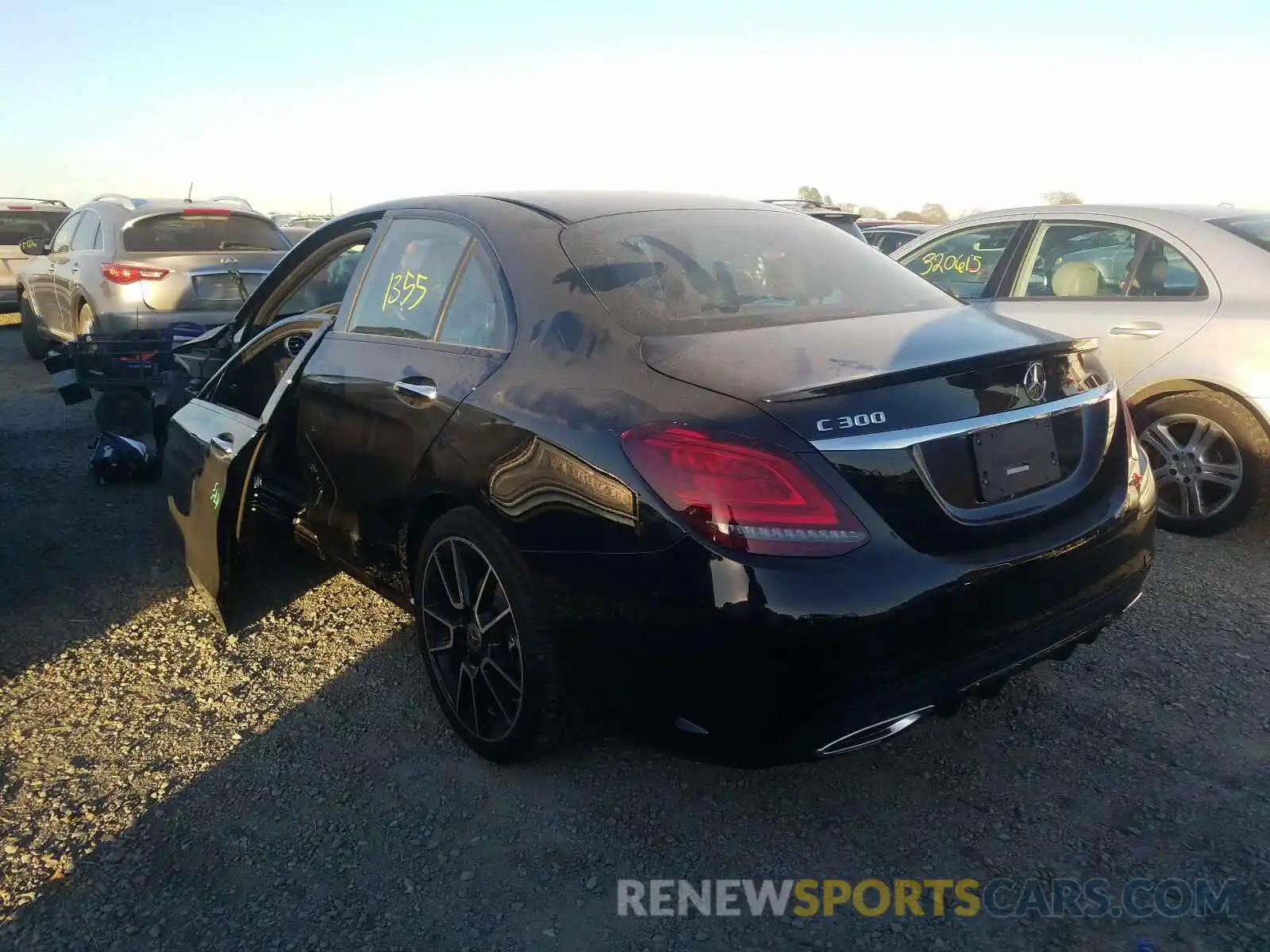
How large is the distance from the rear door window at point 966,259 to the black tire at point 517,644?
3819 millimetres

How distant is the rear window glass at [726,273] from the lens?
8.91 feet

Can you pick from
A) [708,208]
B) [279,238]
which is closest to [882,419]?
[708,208]

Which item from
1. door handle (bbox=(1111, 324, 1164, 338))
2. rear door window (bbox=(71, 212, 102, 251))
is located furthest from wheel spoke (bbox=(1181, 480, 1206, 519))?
rear door window (bbox=(71, 212, 102, 251))

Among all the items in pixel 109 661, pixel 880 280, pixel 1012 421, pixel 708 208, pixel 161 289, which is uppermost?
A: pixel 708 208

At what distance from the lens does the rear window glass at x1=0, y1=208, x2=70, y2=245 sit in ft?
44.3

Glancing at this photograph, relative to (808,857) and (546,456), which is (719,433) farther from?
(808,857)

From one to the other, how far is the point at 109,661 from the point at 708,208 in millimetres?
2772

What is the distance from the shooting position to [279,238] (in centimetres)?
934

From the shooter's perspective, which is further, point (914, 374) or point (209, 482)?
point (209, 482)

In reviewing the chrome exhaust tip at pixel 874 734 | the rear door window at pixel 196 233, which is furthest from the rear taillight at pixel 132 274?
the chrome exhaust tip at pixel 874 734

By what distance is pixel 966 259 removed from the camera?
19.6ft

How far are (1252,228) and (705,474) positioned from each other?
13.3 ft

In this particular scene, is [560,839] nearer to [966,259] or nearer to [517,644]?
[517,644]

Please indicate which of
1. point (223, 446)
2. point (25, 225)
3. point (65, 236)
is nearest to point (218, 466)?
point (223, 446)
